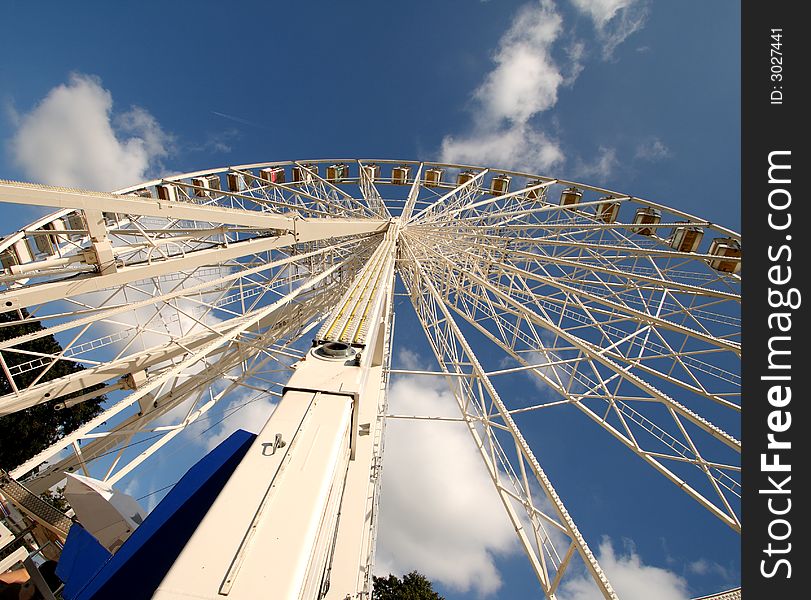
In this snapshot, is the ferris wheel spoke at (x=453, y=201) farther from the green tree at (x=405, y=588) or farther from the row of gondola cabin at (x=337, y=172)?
the green tree at (x=405, y=588)

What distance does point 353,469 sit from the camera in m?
4.34

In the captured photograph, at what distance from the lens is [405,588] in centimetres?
2628

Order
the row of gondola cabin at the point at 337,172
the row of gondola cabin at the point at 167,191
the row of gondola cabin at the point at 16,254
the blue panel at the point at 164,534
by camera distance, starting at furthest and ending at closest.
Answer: the row of gondola cabin at the point at 337,172 < the row of gondola cabin at the point at 167,191 < the row of gondola cabin at the point at 16,254 < the blue panel at the point at 164,534

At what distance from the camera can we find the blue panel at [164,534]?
2.81m

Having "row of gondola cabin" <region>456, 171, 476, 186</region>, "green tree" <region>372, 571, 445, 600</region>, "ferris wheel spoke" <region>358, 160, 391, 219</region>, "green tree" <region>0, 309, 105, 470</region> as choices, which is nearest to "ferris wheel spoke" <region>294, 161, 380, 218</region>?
"ferris wheel spoke" <region>358, 160, 391, 219</region>

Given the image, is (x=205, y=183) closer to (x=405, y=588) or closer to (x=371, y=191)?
(x=371, y=191)

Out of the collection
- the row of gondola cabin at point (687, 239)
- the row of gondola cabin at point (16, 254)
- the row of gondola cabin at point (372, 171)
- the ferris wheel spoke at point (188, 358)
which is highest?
the row of gondola cabin at point (372, 171)

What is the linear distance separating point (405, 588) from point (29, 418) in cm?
2821

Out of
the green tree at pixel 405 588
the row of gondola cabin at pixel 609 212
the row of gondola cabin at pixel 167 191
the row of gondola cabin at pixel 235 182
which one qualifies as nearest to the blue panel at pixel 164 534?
the row of gondola cabin at pixel 167 191

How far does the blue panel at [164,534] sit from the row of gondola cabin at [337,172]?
1963cm

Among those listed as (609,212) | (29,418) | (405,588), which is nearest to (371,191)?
(609,212)

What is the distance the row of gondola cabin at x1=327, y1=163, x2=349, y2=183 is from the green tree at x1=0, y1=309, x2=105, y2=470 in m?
18.6

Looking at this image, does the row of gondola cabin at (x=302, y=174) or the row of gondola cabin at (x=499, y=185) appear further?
the row of gondola cabin at (x=499, y=185)
